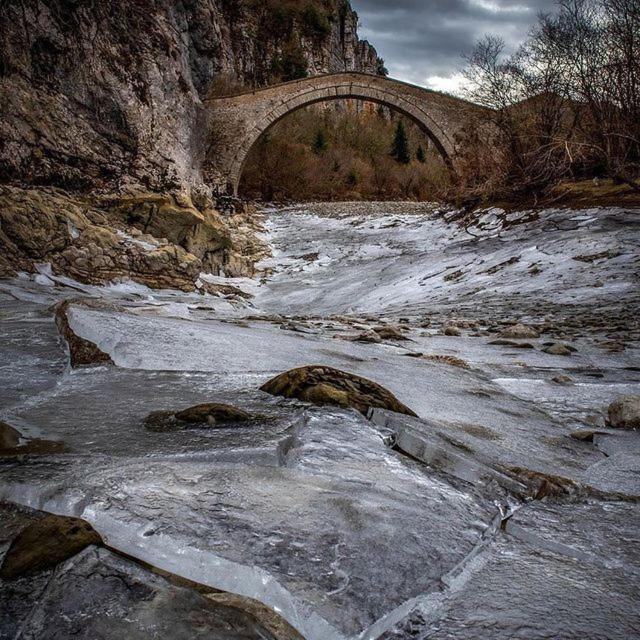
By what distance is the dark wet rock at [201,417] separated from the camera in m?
1.26

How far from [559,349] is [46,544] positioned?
2890 millimetres

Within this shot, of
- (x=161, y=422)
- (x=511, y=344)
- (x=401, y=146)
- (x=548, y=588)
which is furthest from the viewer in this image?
(x=401, y=146)

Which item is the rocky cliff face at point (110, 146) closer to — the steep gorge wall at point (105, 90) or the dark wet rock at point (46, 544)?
the steep gorge wall at point (105, 90)

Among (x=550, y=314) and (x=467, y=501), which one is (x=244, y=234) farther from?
(x=467, y=501)

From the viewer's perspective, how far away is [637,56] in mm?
7238

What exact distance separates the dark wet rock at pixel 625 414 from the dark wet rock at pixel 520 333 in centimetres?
162

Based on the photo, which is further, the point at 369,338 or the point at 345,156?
the point at 345,156

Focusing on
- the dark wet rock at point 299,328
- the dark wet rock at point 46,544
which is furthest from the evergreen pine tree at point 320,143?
the dark wet rock at point 46,544

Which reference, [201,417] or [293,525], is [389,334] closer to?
[201,417]

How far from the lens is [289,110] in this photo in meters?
17.1

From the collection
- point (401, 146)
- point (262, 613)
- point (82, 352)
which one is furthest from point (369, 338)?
point (401, 146)

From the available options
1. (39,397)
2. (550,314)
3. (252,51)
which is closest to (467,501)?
(39,397)

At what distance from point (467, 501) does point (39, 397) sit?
1239mm

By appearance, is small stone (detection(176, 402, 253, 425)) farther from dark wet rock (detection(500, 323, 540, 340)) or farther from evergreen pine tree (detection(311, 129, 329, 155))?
evergreen pine tree (detection(311, 129, 329, 155))
